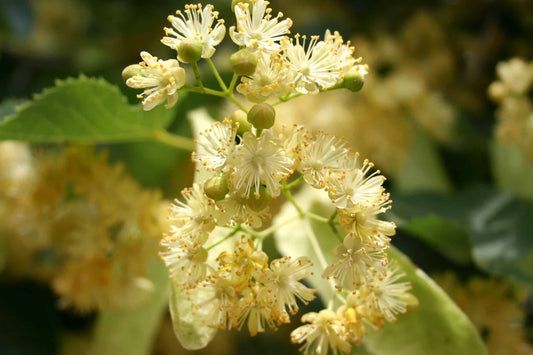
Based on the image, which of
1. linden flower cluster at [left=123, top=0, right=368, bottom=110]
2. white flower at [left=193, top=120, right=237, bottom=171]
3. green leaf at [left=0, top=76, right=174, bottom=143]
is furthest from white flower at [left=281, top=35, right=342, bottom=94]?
green leaf at [left=0, top=76, right=174, bottom=143]

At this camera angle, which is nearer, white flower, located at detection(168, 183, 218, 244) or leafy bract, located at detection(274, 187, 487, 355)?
white flower, located at detection(168, 183, 218, 244)

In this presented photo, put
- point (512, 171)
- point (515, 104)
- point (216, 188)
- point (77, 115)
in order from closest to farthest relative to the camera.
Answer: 1. point (216, 188)
2. point (77, 115)
3. point (515, 104)
4. point (512, 171)

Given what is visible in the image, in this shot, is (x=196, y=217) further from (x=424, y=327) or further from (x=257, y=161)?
(x=424, y=327)

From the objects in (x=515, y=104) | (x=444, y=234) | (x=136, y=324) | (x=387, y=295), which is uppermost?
(x=515, y=104)

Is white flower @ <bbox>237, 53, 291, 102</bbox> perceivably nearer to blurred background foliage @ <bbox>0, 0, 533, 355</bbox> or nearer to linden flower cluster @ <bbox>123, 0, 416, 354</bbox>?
linden flower cluster @ <bbox>123, 0, 416, 354</bbox>

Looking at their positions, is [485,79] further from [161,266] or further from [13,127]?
[13,127]

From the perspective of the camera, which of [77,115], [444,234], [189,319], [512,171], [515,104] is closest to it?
[189,319]

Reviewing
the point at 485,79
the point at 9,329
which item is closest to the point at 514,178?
the point at 485,79

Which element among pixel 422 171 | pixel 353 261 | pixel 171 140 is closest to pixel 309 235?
pixel 353 261
